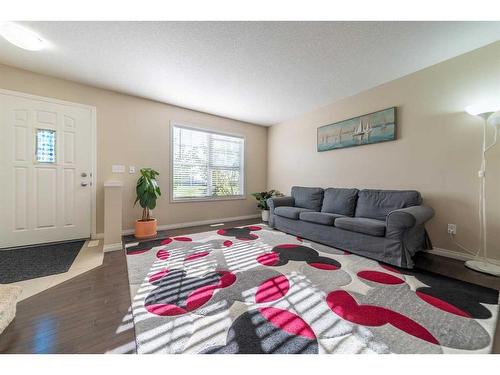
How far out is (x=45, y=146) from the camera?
269 cm

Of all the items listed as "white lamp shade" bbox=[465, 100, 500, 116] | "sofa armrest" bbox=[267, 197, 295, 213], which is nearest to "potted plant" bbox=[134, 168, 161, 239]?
"sofa armrest" bbox=[267, 197, 295, 213]

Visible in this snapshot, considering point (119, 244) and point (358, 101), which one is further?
point (358, 101)

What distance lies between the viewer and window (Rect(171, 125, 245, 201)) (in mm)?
3824

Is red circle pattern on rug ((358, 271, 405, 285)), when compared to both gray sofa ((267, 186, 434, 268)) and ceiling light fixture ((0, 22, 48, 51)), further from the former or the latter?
ceiling light fixture ((0, 22, 48, 51))

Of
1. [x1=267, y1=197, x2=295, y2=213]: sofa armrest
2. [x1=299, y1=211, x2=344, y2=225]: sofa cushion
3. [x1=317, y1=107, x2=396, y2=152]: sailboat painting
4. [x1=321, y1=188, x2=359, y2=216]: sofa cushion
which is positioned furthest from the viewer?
[x1=267, y1=197, x2=295, y2=213]: sofa armrest

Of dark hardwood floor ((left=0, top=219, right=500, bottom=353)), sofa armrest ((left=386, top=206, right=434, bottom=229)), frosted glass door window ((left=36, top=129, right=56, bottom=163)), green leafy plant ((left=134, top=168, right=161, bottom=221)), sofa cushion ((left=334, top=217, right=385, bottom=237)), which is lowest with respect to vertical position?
dark hardwood floor ((left=0, top=219, right=500, bottom=353))

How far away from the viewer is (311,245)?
2.67m

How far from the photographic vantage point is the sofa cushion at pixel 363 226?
211 centimetres

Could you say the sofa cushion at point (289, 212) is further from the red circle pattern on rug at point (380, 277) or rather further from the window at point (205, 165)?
the window at point (205, 165)
